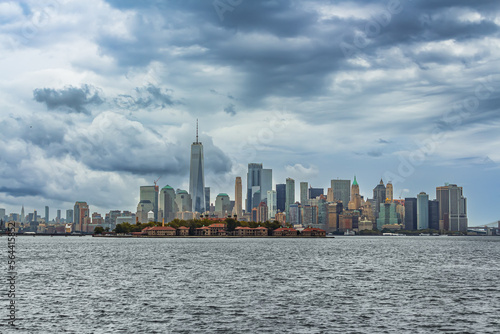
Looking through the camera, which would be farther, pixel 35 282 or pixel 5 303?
pixel 35 282

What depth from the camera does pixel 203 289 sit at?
7112 centimetres

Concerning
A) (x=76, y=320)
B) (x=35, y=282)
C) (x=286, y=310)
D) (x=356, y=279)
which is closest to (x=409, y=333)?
(x=286, y=310)

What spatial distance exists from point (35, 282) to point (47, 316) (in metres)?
29.6

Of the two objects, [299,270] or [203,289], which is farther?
[299,270]

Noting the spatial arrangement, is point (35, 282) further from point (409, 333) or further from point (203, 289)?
point (409, 333)

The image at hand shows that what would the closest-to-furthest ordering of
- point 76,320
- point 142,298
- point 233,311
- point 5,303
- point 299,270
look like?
point 76,320 < point 233,311 < point 5,303 < point 142,298 < point 299,270

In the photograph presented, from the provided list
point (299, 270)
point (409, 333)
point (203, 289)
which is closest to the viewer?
point (409, 333)

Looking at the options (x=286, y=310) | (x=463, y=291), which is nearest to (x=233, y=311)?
(x=286, y=310)

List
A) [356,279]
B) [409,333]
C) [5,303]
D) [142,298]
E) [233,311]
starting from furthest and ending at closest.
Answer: [356,279] → [142,298] → [5,303] → [233,311] → [409,333]

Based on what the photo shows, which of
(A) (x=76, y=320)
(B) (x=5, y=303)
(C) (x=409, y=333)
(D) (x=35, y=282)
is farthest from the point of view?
(D) (x=35, y=282)

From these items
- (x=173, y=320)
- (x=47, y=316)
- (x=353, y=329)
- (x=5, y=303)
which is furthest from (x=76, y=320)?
(x=353, y=329)

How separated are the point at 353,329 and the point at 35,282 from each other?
50607 millimetres

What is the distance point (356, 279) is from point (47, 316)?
159 feet

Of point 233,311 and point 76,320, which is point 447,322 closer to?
point 233,311
